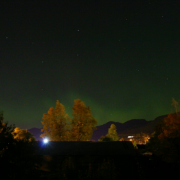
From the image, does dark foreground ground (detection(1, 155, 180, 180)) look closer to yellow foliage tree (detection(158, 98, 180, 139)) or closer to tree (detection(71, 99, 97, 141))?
yellow foliage tree (detection(158, 98, 180, 139))

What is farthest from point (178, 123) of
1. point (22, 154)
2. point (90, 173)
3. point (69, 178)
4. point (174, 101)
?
point (22, 154)

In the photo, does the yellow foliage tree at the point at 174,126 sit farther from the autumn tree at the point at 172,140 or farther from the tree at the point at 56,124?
the tree at the point at 56,124

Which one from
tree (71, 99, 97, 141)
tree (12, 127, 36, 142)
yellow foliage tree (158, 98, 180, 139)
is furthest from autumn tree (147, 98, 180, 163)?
tree (12, 127, 36, 142)

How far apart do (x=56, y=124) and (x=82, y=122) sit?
585cm

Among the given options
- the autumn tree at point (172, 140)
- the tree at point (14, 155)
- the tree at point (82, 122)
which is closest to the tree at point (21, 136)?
the tree at point (14, 155)

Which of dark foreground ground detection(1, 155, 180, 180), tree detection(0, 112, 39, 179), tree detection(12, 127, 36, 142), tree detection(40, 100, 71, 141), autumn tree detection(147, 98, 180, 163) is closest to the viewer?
tree detection(0, 112, 39, 179)

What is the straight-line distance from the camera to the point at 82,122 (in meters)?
42.3

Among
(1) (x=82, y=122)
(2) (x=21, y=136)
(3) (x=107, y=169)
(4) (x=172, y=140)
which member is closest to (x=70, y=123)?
(1) (x=82, y=122)

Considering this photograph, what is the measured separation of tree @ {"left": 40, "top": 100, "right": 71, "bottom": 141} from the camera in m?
40.4

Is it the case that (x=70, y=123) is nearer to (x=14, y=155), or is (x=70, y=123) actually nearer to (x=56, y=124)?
(x=56, y=124)

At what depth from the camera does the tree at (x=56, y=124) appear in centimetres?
4044

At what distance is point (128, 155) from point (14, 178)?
18680mm

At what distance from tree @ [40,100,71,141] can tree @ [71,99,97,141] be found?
63.5 inches

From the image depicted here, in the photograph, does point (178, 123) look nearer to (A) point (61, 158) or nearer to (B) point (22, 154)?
(A) point (61, 158)
